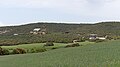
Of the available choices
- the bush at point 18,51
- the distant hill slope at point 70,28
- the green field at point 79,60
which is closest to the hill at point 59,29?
the distant hill slope at point 70,28

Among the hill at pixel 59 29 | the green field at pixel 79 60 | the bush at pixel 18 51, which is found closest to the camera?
the green field at pixel 79 60

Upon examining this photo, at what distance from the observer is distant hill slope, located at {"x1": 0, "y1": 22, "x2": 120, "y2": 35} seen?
503ft

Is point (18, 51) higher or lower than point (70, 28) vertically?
higher

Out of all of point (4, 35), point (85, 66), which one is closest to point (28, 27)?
point (4, 35)

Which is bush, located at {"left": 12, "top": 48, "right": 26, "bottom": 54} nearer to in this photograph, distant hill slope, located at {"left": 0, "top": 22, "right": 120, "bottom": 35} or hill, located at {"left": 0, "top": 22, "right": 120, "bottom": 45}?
hill, located at {"left": 0, "top": 22, "right": 120, "bottom": 45}

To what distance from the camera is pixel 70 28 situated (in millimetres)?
165500

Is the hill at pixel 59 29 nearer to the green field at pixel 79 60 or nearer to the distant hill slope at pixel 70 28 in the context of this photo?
the distant hill slope at pixel 70 28

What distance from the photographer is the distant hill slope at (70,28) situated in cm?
15335

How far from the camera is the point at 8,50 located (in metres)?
79.4

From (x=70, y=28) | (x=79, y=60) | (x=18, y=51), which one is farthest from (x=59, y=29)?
(x=79, y=60)

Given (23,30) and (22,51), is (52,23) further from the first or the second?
(22,51)

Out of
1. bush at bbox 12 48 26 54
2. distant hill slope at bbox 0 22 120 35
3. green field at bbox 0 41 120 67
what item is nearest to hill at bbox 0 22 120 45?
distant hill slope at bbox 0 22 120 35

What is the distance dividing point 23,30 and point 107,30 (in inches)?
1684

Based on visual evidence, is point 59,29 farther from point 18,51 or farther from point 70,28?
point 18,51
